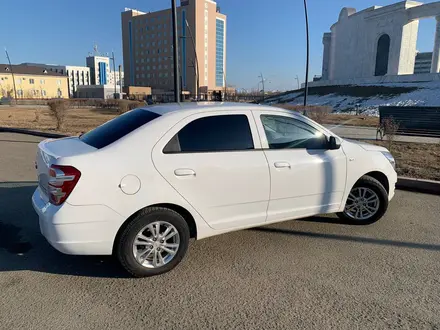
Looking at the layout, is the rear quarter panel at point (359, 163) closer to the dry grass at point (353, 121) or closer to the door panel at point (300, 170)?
the door panel at point (300, 170)

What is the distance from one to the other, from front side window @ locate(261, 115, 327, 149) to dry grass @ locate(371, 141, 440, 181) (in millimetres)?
3933

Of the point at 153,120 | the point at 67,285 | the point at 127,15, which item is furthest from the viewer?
the point at 127,15

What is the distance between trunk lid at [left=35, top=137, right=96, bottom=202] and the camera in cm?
310

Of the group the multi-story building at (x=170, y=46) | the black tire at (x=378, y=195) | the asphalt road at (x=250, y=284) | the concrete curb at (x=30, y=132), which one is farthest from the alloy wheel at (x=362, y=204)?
the multi-story building at (x=170, y=46)

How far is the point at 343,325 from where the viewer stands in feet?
8.41

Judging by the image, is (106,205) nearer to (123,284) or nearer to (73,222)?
(73,222)

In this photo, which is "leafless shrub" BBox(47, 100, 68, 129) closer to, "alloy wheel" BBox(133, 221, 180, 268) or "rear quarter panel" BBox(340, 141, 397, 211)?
"alloy wheel" BBox(133, 221, 180, 268)

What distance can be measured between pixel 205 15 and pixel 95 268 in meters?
115

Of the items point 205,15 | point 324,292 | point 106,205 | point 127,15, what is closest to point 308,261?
point 324,292

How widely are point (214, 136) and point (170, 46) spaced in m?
113

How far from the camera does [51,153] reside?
323 cm

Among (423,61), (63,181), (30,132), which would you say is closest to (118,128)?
(63,181)

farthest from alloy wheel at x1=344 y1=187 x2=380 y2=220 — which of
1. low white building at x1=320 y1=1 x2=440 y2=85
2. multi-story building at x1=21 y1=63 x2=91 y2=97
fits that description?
multi-story building at x1=21 y1=63 x2=91 y2=97

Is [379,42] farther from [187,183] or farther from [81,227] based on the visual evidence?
[81,227]
